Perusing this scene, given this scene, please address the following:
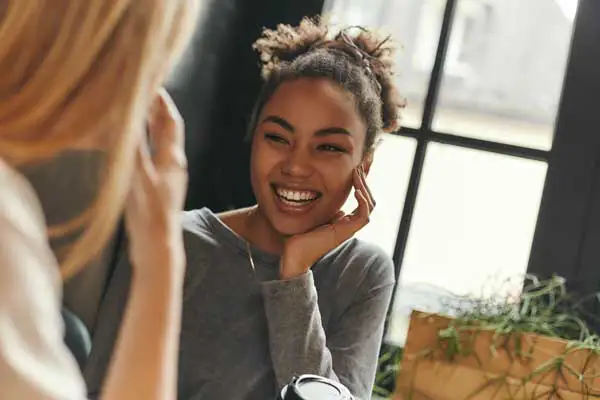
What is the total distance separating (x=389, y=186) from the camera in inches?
46.3

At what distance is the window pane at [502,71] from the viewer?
3.74 feet

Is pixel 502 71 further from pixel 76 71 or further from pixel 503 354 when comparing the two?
pixel 76 71

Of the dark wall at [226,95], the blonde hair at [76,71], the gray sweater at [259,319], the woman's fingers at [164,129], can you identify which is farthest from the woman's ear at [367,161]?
the blonde hair at [76,71]

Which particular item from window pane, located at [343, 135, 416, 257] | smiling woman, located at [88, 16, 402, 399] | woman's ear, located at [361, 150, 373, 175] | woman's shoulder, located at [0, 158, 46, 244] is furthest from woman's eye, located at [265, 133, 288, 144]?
woman's shoulder, located at [0, 158, 46, 244]

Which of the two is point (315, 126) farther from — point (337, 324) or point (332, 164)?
point (337, 324)

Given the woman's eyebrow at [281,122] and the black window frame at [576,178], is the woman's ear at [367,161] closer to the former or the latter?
the woman's eyebrow at [281,122]

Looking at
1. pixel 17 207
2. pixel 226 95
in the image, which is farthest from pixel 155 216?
pixel 226 95

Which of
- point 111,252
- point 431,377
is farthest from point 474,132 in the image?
point 111,252

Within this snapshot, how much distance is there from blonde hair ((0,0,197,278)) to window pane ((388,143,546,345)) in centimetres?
70

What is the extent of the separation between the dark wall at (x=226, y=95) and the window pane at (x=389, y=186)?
18cm

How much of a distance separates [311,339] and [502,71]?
0.52 meters

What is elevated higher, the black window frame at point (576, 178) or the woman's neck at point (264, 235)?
the black window frame at point (576, 178)

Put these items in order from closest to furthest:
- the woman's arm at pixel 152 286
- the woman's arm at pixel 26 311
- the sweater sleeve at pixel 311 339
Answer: the woman's arm at pixel 26 311, the woman's arm at pixel 152 286, the sweater sleeve at pixel 311 339

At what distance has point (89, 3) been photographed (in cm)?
51
